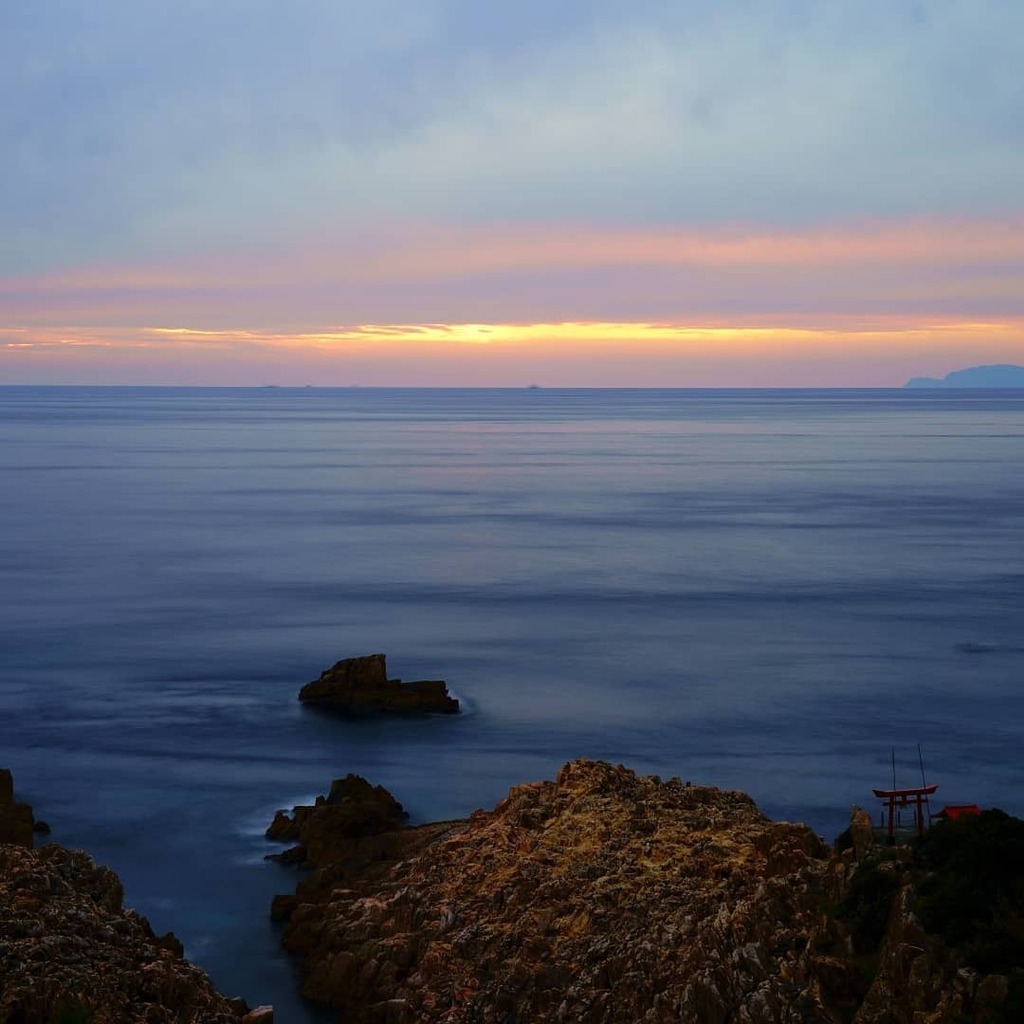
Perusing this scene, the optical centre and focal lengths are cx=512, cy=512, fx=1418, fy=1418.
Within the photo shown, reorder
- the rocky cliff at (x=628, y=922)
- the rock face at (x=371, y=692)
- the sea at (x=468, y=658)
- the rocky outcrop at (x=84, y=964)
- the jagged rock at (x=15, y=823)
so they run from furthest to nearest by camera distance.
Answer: the rock face at (x=371, y=692) → the sea at (x=468, y=658) → the jagged rock at (x=15, y=823) → the rocky outcrop at (x=84, y=964) → the rocky cliff at (x=628, y=922)

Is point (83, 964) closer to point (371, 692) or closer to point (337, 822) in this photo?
point (337, 822)

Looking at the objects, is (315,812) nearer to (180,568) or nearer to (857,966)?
(857,966)

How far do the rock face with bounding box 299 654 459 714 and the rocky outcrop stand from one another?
67.5 feet

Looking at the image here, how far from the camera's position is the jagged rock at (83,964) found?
2069cm

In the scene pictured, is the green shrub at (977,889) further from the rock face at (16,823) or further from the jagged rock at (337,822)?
the rock face at (16,823)

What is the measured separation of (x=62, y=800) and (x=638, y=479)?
111683 mm

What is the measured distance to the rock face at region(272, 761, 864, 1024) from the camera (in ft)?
68.4

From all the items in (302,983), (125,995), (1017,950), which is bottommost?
(302,983)

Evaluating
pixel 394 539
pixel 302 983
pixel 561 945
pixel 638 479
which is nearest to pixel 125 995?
pixel 302 983

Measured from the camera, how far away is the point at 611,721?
45875 millimetres

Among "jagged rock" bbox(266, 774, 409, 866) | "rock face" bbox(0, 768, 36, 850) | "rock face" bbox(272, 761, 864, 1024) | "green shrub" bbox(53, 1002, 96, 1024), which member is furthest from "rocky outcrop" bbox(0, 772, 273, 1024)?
"jagged rock" bbox(266, 774, 409, 866)

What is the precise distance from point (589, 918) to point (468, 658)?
32.7 m

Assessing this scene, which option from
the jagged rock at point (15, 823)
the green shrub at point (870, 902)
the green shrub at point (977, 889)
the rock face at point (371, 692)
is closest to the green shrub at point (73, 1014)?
the jagged rock at point (15, 823)

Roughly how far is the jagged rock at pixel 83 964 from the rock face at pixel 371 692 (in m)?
20.8
